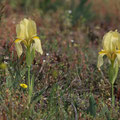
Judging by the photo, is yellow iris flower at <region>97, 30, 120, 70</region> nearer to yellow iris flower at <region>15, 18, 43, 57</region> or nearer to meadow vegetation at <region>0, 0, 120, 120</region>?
meadow vegetation at <region>0, 0, 120, 120</region>

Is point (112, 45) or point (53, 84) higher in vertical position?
point (112, 45)

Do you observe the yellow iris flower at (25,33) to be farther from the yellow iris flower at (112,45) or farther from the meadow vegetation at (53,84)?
the yellow iris flower at (112,45)

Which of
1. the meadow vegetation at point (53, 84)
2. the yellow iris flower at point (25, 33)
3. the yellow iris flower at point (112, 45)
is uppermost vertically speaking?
the yellow iris flower at point (25, 33)

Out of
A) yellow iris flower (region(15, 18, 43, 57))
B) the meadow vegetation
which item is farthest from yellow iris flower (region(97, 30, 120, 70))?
yellow iris flower (region(15, 18, 43, 57))

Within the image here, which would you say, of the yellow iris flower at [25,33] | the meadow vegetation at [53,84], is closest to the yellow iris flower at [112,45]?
the meadow vegetation at [53,84]

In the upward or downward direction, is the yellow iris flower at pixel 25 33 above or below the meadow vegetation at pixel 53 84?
above

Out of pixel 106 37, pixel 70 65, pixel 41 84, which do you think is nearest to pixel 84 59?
pixel 70 65

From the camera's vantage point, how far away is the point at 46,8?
23.4ft

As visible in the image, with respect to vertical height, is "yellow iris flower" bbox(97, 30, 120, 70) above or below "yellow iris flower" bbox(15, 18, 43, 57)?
below

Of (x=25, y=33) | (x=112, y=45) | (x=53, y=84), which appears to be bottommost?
(x=53, y=84)

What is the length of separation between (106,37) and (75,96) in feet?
2.54

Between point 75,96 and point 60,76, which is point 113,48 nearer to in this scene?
point 75,96

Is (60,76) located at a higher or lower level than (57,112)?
higher

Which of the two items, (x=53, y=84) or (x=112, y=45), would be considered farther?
(x=53, y=84)
